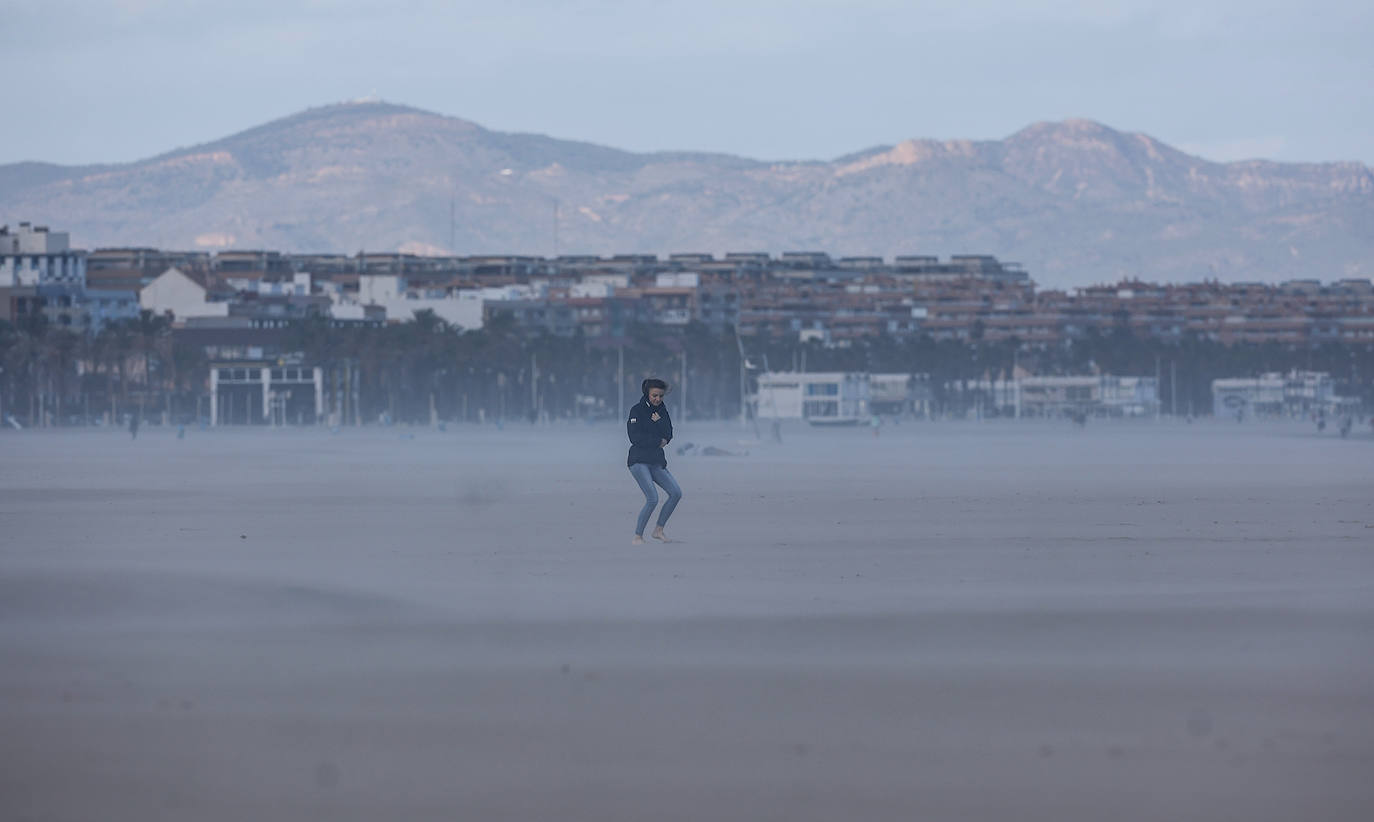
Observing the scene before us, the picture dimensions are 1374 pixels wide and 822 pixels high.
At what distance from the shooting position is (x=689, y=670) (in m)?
12.5

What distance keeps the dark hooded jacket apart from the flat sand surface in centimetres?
97

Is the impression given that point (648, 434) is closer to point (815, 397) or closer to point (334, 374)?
point (334, 374)

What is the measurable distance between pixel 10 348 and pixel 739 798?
14558cm

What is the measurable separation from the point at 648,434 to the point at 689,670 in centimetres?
967

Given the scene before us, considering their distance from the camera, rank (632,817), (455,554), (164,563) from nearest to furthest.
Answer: (632,817) → (164,563) → (455,554)

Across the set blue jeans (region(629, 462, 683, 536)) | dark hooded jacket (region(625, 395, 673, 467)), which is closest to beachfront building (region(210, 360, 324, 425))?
blue jeans (region(629, 462, 683, 536))

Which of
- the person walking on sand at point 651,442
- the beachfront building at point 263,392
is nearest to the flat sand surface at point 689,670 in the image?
the person walking on sand at point 651,442

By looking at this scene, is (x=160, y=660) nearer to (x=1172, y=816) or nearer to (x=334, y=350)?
(x=1172, y=816)

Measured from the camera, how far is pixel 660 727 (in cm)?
1045

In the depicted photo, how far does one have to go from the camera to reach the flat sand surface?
9000mm

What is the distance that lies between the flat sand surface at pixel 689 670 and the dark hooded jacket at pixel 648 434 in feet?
3.17

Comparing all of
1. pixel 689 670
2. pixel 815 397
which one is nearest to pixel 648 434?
pixel 689 670

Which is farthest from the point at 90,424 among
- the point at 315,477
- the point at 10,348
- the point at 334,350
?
the point at 315,477

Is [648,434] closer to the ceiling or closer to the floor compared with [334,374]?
closer to the floor
